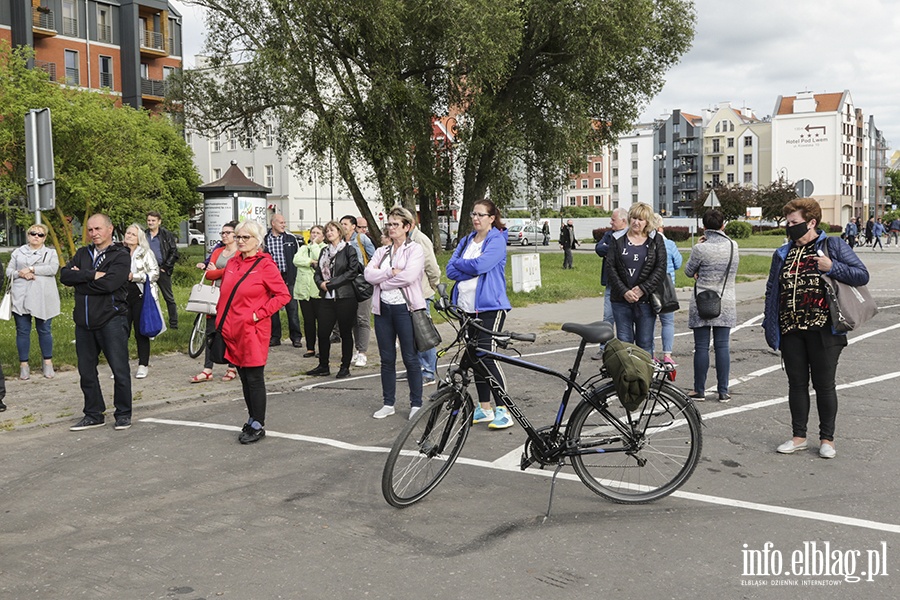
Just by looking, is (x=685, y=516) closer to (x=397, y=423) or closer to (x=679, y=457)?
(x=679, y=457)

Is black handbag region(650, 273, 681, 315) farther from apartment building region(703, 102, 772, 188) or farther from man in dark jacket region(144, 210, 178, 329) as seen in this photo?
apartment building region(703, 102, 772, 188)

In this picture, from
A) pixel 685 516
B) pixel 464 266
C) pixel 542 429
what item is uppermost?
pixel 464 266

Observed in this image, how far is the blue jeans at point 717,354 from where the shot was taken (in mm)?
8164

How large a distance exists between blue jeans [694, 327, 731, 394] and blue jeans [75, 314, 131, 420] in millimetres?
5075

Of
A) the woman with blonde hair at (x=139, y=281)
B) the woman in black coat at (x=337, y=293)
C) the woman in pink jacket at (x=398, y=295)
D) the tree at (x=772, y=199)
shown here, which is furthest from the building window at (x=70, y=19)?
the tree at (x=772, y=199)

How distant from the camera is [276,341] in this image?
12555 millimetres

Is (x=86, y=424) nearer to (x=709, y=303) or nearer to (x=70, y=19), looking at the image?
(x=709, y=303)

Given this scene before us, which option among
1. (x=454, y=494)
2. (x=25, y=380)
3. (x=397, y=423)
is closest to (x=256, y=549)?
(x=454, y=494)

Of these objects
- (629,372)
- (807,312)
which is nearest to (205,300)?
(629,372)

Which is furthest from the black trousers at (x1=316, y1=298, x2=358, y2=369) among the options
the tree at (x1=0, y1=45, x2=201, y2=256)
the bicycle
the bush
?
the bush

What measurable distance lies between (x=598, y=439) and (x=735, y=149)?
5254 inches

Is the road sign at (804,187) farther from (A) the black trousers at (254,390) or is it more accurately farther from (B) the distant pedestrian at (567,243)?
(A) the black trousers at (254,390)

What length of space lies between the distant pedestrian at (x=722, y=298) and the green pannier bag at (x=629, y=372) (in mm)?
3229

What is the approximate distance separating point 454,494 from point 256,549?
4.49 feet
